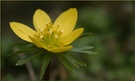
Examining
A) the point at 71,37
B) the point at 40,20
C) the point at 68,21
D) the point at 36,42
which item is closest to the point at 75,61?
the point at 71,37

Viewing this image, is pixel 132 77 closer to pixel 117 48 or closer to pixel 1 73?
pixel 117 48

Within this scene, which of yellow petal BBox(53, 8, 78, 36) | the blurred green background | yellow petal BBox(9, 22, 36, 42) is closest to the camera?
yellow petal BBox(9, 22, 36, 42)

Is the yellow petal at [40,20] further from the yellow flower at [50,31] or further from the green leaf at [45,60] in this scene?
the green leaf at [45,60]

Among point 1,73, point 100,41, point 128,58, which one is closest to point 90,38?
point 100,41

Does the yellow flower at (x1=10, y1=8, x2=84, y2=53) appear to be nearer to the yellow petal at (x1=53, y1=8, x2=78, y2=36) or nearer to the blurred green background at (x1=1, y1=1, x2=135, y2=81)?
the yellow petal at (x1=53, y1=8, x2=78, y2=36)

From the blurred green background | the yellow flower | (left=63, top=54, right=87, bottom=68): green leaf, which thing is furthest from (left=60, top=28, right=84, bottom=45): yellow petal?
the blurred green background

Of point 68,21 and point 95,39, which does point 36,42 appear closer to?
point 68,21
